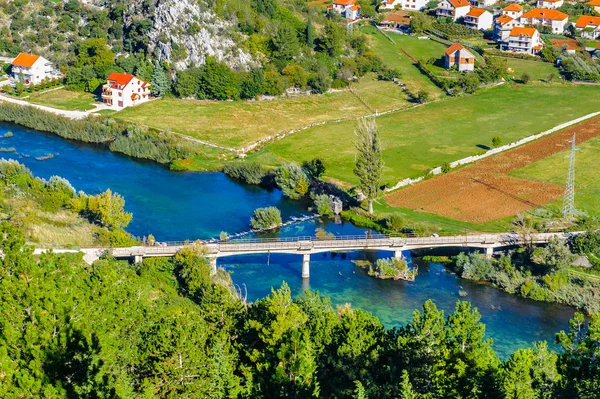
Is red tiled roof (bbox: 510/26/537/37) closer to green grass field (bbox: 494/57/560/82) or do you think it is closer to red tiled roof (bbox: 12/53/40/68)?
green grass field (bbox: 494/57/560/82)

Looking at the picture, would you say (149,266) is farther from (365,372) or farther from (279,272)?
(365,372)

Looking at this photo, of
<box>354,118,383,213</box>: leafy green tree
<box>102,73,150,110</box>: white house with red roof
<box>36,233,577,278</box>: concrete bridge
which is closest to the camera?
<box>36,233,577,278</box>: concrete bridge

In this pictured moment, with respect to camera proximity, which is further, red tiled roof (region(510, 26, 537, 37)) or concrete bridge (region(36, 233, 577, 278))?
red tiled roof (region(510, 26, 537, 37))

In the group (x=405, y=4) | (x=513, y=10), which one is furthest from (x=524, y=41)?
(x=405, y=4)

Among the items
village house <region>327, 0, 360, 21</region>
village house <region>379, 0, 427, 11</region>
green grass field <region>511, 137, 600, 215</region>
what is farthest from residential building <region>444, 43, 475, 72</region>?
village house <region>379, 0, 427, 11</region>

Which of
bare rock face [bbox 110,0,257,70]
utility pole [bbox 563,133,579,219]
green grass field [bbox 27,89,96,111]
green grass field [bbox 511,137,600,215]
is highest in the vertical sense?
bare rock face [bbox 110,0,257,70]

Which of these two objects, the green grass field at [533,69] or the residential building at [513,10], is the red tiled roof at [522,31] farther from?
the residential building at [513,10]
